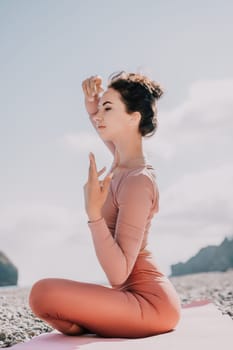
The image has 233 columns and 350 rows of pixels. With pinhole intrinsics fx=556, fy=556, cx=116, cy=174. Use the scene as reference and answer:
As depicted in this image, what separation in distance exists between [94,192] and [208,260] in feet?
302

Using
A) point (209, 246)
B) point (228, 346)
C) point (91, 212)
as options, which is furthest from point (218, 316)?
point (209, 246)

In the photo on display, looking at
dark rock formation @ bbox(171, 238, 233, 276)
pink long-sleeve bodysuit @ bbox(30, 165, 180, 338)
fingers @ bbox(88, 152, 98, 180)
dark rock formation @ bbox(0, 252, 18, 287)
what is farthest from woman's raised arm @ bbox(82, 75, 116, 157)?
dark rock formation @ bbox(171, 238, 233, 276)

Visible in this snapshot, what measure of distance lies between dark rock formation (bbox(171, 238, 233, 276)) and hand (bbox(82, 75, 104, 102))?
77.4 metres

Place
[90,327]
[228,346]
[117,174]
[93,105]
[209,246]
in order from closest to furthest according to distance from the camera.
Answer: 1. [228,346]
2. [90,327]
3. [117,174]
4. [93,105]
5. [209,246]

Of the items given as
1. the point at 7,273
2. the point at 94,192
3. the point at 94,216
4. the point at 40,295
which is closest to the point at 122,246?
the point at 94,216

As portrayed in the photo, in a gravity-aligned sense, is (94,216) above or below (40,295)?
above

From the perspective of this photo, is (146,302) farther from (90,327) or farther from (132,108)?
(132,108)

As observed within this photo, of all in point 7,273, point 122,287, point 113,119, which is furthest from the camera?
point 7,273

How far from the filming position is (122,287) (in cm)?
431

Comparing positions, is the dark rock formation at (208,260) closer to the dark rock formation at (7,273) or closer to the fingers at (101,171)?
the dark rock formation at (7,273)

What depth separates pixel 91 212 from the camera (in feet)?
12.5

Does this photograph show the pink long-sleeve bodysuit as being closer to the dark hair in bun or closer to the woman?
the woman

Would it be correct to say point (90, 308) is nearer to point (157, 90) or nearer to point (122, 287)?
point (122, 287)

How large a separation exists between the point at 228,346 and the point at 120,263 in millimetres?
909
